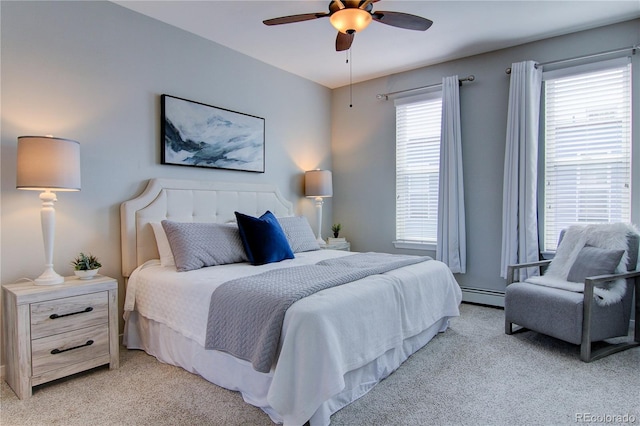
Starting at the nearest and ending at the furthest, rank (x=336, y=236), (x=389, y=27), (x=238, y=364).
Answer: (x=238, y=364), (x=389, y=27), (x=336, y=236)

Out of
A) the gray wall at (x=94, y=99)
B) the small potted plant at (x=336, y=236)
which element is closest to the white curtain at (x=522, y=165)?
the small potted plant at (x=336, y=236)

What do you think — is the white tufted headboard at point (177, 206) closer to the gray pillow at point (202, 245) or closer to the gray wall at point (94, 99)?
the gray wall at point (94, 99)

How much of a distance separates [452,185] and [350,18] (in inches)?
93.0

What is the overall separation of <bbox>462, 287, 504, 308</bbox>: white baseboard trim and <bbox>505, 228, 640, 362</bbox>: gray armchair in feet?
3.06

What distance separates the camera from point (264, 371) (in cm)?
178

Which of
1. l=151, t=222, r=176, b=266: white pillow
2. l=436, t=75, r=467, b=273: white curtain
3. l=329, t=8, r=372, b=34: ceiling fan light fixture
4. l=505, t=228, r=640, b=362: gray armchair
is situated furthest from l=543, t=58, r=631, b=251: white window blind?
l=151, t=222, r=176, b=266: white pillow

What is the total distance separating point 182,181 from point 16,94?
1.28 metres

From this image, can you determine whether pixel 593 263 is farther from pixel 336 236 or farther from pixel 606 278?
pixel 336 236

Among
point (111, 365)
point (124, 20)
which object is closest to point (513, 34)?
point (124, 20)

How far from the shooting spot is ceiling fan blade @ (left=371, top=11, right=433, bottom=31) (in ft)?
7.73

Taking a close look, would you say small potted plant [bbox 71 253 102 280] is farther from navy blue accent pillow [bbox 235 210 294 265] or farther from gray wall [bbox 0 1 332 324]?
navy blue accent pillow [bbox 235 210 294 265]

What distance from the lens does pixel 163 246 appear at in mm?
2943

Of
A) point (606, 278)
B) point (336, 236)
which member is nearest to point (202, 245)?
point (336, 236)

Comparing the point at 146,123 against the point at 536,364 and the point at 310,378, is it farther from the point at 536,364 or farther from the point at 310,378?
the point at 536,364
